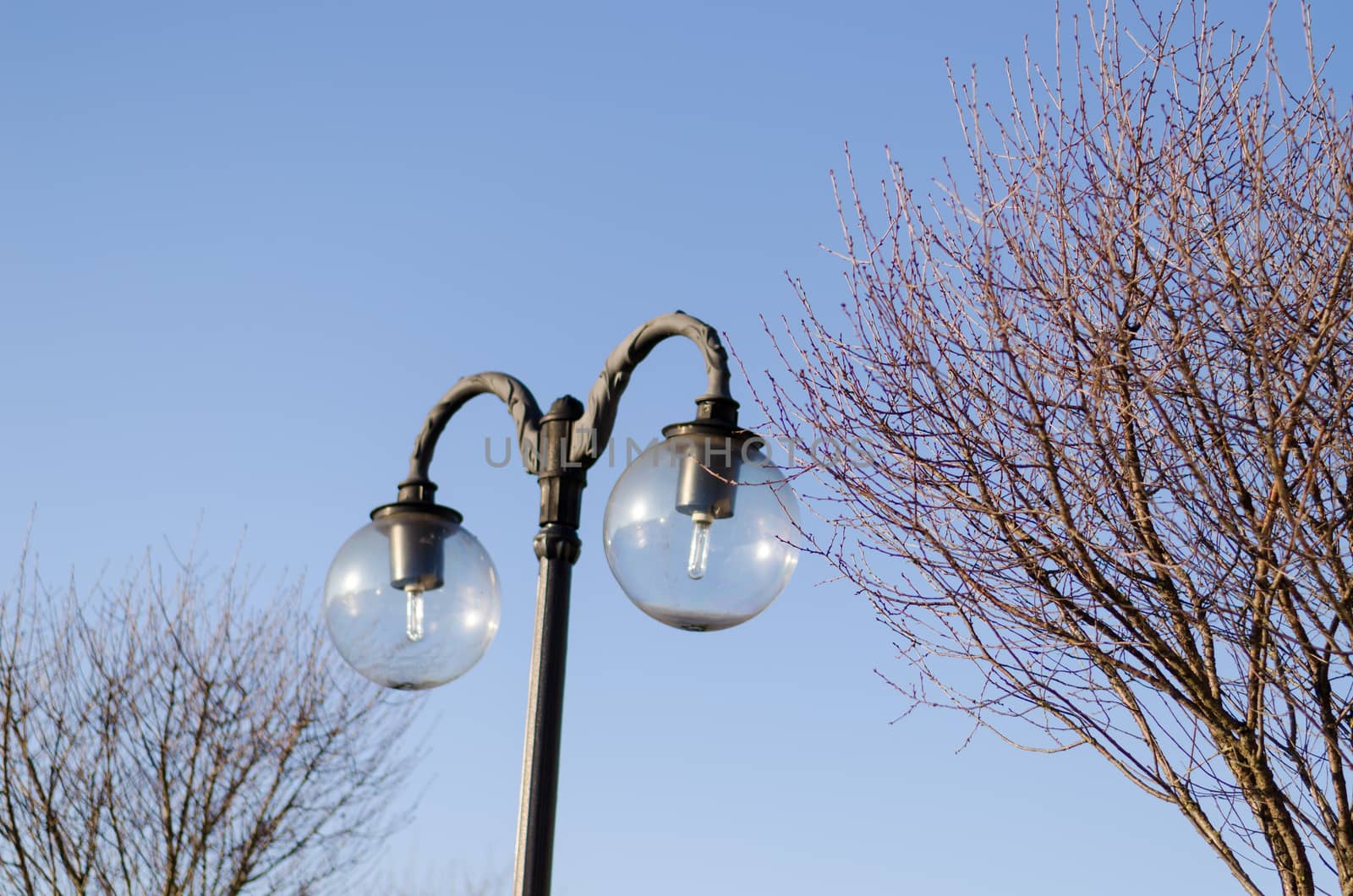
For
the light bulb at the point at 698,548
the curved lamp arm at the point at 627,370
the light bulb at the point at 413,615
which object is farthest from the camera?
the light bulb at the point at 413,615

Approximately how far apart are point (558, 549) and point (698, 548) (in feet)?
1.50

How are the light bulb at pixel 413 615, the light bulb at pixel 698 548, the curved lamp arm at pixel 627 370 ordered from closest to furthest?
the light bulb at pixel 698 548 < the curved lamp arm at pixel 627 370 < the light bulb at pixel 413 615

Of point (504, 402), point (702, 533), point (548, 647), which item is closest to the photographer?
point (702, 533)

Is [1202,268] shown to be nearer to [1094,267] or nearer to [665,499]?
[1094,267]

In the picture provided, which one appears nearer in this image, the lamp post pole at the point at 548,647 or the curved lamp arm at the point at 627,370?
the lamp post pole at the point at 548,647

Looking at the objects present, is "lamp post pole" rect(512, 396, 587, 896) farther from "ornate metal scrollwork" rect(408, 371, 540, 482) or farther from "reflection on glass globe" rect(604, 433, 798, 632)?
"reflection on glass globe" rect(604, 433, 798, 632)

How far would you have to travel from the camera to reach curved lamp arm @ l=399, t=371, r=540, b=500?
12.6ft

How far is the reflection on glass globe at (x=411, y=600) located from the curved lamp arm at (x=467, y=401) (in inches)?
6.4

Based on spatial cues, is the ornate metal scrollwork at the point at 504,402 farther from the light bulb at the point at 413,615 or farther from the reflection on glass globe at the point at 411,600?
the light bulb at the point at 413,615

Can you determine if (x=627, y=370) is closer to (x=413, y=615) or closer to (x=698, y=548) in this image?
(x=698, y=548)

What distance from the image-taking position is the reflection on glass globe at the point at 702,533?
10.9ft

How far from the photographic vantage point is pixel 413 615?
12.5ft

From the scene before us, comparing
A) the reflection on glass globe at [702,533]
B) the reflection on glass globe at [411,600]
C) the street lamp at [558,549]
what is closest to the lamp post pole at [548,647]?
the street lamp at [558,549]

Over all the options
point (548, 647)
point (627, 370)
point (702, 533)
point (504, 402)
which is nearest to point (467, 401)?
point (504, 402)
